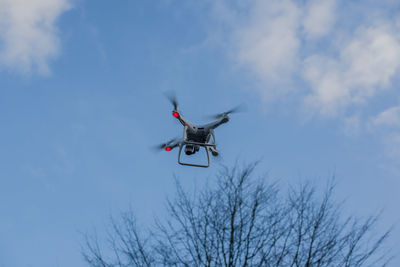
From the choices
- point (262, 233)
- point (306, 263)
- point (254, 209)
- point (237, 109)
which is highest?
point (237, 109)

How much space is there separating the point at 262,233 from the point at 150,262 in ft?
5.55

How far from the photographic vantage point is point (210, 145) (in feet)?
32.5

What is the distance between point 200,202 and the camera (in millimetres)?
7609

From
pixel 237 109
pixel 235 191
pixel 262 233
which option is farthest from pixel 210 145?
pixel 262 233

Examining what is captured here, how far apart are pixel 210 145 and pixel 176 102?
1.16m

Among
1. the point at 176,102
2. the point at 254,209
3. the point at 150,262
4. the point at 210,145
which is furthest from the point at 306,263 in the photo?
the point at 176,102

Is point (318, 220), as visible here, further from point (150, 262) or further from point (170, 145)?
point (170, 145)

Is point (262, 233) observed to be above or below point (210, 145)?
below

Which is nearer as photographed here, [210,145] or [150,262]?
[150,262]

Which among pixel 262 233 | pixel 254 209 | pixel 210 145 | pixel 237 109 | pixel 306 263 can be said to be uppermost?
pixel 237 109

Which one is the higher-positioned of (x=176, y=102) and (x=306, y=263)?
(x=176, y=102)

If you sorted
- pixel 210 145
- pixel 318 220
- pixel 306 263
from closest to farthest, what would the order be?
pixel 306 263 → pixel 318 220 → pixel 210 145

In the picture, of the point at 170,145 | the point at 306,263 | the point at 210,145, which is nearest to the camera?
the point at 306,263

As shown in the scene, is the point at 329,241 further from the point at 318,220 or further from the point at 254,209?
the point at 254,209
